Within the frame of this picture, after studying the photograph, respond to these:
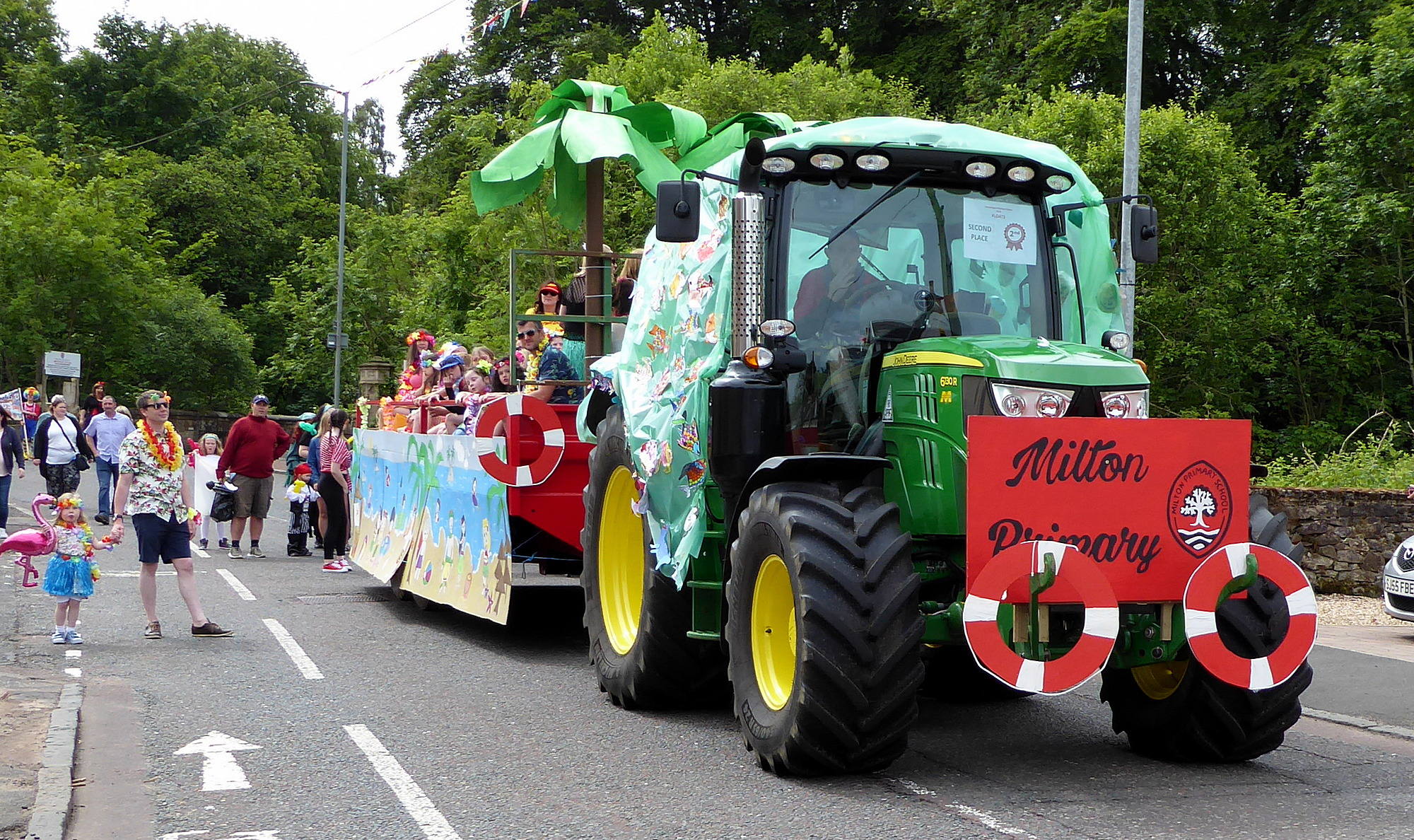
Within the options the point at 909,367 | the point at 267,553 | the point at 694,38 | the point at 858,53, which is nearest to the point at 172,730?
the point at 909,367

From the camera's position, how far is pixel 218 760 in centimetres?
691

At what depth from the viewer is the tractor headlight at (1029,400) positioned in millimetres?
6379

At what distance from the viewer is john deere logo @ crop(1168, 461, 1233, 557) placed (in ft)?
20.7

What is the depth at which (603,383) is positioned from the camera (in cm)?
939

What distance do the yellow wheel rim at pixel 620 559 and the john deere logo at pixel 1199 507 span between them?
3.35 metres

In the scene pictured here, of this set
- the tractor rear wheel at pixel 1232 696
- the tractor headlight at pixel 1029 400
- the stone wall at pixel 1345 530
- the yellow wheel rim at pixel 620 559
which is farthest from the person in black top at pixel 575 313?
the stone wall at pixel 1345 530

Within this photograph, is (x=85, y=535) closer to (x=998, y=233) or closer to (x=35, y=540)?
(x=35, y=540)

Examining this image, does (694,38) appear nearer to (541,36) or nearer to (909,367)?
(541,36)

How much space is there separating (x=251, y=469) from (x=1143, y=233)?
12416mm

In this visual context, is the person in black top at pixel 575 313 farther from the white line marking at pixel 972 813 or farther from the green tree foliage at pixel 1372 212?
the green tree foliage at pixel 1372 212

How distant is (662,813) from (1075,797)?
67.6 inches

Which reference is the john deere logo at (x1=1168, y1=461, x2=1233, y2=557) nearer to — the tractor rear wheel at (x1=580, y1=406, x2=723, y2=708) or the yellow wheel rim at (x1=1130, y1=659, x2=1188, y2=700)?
the yellow wheel rim at (x1=1130, y1=659, x2=1188, y2=700)

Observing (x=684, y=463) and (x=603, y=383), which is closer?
(x=684, y=463)

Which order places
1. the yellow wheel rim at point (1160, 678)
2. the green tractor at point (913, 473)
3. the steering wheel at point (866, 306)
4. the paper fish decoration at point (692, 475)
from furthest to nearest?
the paper fish decoration at point (692, 475), the steering wheel at point (866, 306), the yellow wheel rim at point (1160, 678), the green tractor at point (913, 473)
